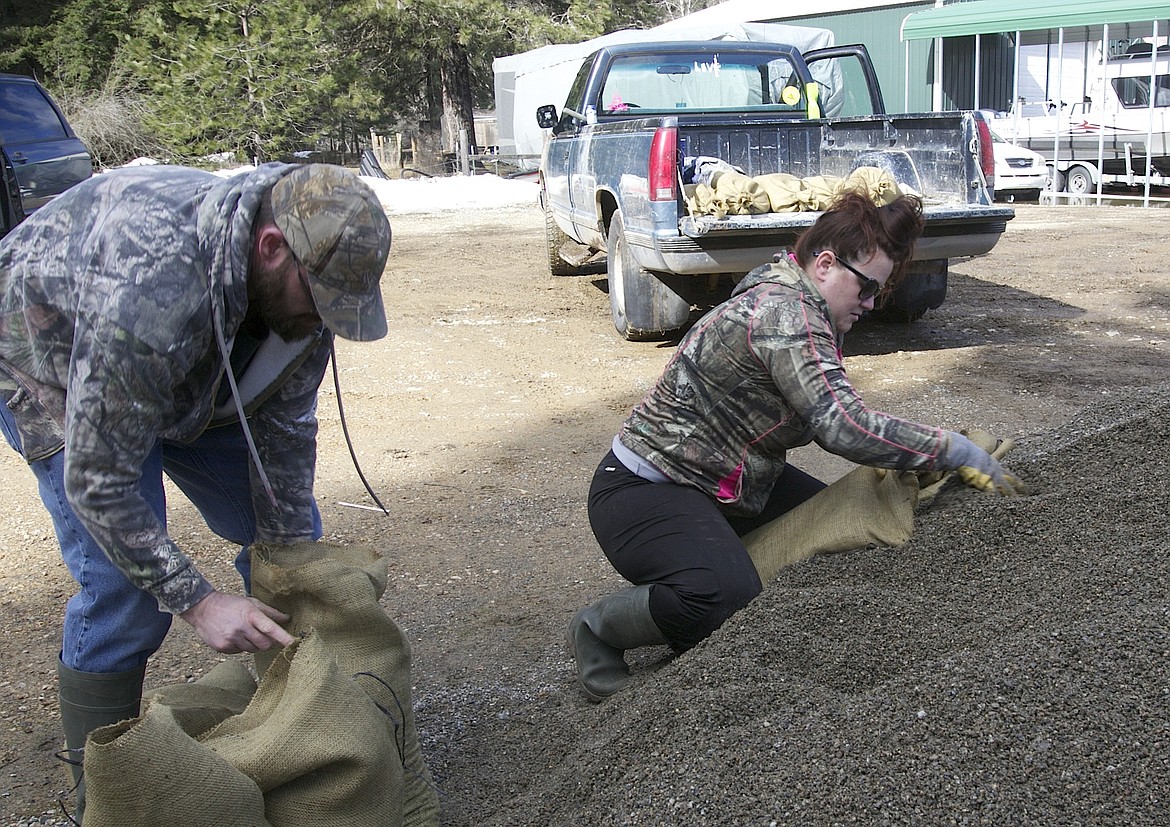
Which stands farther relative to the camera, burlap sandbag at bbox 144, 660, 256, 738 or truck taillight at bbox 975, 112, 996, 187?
truck taillight at bbox 975, 112, 996, 187

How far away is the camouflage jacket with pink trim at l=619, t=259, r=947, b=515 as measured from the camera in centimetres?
271

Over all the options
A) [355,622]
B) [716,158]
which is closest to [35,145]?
[716,158]

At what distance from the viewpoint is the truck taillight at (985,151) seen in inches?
281

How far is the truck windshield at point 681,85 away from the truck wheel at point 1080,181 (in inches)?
399

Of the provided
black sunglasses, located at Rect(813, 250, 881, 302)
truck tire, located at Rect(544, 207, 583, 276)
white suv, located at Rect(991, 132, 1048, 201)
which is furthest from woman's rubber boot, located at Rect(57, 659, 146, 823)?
white suv, located at Rect(991, 132, 1048, 201)

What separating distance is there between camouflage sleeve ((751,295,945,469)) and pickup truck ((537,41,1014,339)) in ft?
12.3

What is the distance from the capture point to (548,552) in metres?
4.18

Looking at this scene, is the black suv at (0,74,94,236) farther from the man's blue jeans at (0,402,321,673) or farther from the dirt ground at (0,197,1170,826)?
the man's blue jeans at (0,402,321,673)

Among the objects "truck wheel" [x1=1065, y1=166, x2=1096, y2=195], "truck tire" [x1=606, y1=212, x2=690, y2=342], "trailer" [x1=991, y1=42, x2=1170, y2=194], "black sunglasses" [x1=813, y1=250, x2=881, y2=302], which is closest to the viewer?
"black sunglasses" [x1=813, y1=250, x2=881, y2=302]

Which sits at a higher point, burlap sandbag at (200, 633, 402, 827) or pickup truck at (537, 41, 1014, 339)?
pickup truck at (537, 41, 1014, 339)

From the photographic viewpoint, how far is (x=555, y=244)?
1063 cm

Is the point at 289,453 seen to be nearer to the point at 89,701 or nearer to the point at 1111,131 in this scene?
the point at 89,701

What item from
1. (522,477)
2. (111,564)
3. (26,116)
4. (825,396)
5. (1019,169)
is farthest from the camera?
(1019,169)

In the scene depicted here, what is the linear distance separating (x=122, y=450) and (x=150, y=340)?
0.22m
